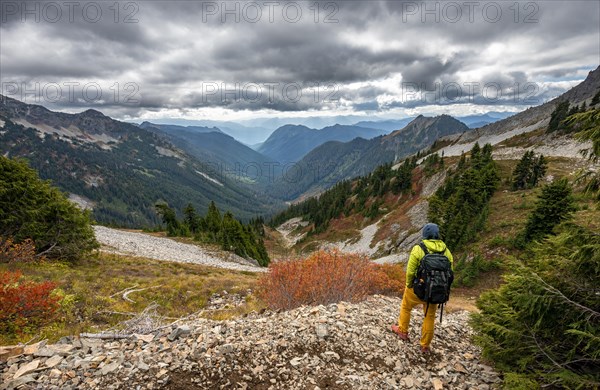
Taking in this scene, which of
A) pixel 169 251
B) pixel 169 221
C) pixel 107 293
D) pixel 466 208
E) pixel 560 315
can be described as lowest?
pixel 169 221

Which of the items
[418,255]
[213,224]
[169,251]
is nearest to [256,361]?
[418,255]

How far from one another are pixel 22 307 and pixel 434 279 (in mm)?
12967

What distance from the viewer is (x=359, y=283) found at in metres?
13.8

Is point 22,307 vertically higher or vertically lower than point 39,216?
lower

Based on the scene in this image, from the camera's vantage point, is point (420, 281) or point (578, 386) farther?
point (420, 281)

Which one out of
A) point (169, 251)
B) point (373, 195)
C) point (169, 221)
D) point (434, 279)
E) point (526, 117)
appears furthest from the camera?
point (526, 117)

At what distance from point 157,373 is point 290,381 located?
282 cm

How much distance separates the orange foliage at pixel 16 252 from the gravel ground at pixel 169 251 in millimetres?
16849

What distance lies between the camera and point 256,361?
22.2 ft

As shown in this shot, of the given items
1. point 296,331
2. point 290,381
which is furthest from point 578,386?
point 296,331

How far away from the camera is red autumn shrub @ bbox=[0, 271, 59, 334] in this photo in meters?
9.25

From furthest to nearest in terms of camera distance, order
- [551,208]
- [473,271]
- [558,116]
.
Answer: [558,116]
[473,271]
[551,208]

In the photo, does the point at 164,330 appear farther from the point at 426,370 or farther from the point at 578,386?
the point at 578,386

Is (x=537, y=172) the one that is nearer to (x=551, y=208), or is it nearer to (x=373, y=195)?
(x=551, y=208)
